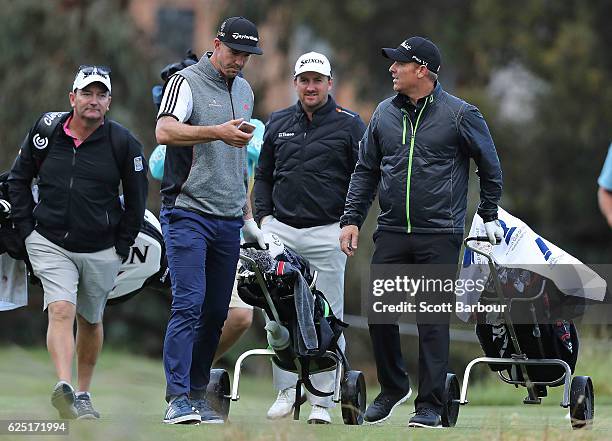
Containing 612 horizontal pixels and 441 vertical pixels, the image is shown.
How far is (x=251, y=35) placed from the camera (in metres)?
9.23

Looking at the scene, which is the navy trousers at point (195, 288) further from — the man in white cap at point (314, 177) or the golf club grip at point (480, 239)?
the golf club grip at point (480, 239)

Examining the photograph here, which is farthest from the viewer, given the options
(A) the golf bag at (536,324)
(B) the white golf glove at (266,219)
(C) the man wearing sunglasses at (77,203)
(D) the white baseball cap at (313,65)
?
(B) the white golf glove at (266,219)

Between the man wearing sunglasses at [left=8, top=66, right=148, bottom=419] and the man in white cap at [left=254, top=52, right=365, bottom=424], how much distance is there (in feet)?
3.56

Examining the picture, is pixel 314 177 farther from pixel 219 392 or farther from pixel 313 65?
pixel 219 392

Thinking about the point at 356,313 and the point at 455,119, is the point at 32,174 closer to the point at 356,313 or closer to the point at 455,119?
the point at 455,119

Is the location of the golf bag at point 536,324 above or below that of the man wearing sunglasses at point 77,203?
below

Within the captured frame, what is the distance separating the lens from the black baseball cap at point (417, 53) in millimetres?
9445

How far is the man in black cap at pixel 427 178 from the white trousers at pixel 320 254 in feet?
3.40

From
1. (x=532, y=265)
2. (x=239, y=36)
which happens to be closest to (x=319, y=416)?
(x=532, y=265)

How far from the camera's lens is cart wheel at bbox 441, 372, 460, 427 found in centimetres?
940

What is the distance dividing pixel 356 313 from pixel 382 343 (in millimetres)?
14338

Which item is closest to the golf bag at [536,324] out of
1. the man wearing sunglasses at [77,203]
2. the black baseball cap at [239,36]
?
the black baseball cap at [239,36]

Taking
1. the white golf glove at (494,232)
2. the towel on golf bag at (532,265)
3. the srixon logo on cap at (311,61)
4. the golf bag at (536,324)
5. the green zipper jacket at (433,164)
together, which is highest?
the srixon logo on cap at (311,61)

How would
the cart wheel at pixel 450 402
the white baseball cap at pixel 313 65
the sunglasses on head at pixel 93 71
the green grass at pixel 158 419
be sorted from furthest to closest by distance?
the white baseball cap at pixel 313 65, the sunglasses on head at pixel 93 71, the cart wheel at pixel 450 402, the green grass at pixel 158 419
